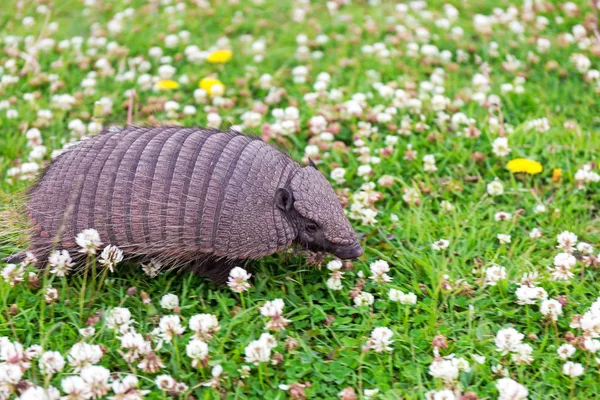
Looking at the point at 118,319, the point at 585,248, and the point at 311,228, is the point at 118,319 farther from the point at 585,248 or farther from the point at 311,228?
the point at 585,248

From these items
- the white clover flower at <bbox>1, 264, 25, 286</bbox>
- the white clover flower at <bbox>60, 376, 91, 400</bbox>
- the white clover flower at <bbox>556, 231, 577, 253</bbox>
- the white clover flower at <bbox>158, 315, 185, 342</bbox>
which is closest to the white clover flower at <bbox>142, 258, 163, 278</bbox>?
the white clover flower at <bbox>158, 315, 185, 342</bbox>

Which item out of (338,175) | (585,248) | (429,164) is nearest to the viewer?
(585,248)

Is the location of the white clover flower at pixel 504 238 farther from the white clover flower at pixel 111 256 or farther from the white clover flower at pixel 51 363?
the white clover flower at pixel 51 363

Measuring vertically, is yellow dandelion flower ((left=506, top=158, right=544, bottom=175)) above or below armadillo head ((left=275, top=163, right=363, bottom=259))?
below

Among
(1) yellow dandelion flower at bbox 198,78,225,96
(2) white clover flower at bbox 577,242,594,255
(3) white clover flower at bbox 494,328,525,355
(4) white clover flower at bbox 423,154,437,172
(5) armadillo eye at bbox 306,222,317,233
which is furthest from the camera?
(1) yellow dandelion flower at bbox 198,78,225,96

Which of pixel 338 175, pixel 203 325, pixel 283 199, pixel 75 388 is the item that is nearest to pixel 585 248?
pixel 338 175

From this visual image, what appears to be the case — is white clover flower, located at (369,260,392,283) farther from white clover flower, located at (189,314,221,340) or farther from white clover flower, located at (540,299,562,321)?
white clover flower, located at (189,314,221,340)

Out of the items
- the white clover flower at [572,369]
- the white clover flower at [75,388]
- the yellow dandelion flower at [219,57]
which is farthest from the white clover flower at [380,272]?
the yellow dandelion flower at [219,57]

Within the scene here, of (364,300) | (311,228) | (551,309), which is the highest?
(311,228)
